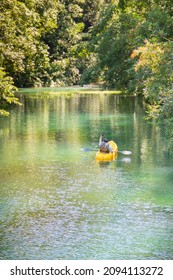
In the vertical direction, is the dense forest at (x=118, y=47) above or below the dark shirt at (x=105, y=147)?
above

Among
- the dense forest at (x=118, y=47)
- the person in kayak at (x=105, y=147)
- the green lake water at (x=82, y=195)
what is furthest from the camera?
the person in kayak at (x=105, y=147)

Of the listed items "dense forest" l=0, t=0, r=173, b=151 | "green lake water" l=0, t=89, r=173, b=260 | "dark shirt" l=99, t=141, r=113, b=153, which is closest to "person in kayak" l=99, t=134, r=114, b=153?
"dark shirt" l=99, t=141, r=113, b=153

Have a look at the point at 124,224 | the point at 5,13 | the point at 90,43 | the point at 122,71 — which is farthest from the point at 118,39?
the point at 124,224

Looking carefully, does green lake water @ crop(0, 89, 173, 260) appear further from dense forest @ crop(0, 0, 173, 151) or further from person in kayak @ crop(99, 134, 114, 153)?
dense forest @ crop(0, 0, 173, 151)

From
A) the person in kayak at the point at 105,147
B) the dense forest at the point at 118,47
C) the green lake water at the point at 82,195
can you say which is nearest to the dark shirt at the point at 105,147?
the person in kayak at the point at 105,147

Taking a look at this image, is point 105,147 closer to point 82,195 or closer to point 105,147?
point 105,147

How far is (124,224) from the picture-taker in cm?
1812

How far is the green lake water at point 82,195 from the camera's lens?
1637 centimetres

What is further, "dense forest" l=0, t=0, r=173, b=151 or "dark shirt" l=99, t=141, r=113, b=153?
"dark shirt" l=99, t=141, r=113, b=153

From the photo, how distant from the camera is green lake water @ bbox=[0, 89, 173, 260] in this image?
1637 cm

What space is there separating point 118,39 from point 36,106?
938 cm

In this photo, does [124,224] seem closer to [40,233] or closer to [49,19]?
[40,233]

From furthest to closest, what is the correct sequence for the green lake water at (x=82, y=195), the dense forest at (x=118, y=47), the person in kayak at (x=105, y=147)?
the person in kayak at (x=105, y=147) → the dense forest at (x=118, y=47) → the green lake water at (x=82, y=195)

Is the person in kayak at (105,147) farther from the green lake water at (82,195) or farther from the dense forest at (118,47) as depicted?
the dense forest at (118,47)
